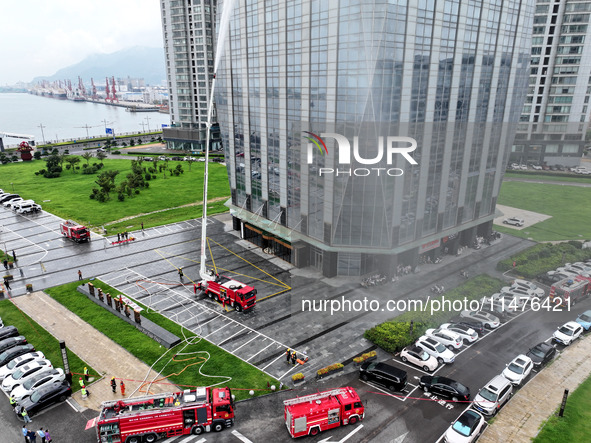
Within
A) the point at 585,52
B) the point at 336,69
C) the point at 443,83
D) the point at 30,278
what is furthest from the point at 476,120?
the point at 585,52

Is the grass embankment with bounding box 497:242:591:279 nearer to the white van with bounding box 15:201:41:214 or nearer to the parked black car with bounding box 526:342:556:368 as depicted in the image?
the parked black car with bounding box 526:342:556:368

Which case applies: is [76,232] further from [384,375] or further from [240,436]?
[384,375]

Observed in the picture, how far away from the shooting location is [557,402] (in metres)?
32.8

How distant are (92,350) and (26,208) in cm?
5937

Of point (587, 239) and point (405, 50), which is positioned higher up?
point (405, 50)

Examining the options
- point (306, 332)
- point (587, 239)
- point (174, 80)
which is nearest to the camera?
point (306, 332)

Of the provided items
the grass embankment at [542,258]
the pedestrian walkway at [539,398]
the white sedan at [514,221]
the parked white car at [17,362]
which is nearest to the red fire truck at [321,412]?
the pedestrian walkway at [539,398]

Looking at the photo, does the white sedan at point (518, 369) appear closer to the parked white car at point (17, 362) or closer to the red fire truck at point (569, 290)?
the red fire truck at point (569, 290)

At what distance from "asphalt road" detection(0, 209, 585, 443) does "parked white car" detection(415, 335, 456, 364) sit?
852 millimetres

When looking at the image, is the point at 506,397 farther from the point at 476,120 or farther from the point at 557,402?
the point at 476,120

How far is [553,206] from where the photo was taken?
84.4 m

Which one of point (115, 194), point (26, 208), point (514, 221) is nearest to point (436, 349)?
point (514, 221)

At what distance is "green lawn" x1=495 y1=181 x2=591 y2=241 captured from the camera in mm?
70938

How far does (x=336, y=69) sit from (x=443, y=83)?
14916 mm
